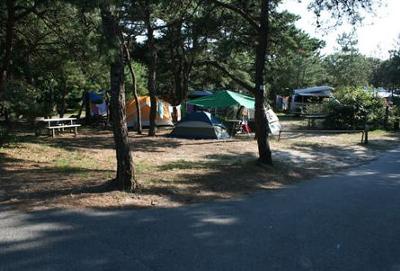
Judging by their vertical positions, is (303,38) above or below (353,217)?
above

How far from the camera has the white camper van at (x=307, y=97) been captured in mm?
40594

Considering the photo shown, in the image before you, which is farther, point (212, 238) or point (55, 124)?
→ point (55, 124)

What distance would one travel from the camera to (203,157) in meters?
14.6

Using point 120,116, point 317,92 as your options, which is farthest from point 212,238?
point 317,92

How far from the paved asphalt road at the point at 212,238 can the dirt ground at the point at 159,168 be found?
78 centimetres

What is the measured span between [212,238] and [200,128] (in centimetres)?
1541

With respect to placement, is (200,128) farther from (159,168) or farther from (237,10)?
(159,168)

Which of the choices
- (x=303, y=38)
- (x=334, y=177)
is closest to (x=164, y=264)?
(x=334, y=177)

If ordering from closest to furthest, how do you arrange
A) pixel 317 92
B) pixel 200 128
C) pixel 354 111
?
pixel 200 128 < pixel 354 111 < pixel 317 92

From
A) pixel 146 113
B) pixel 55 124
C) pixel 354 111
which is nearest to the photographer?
pixel 55 124

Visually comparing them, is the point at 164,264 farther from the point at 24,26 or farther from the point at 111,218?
the point at 24,26

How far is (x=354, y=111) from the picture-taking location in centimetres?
2683

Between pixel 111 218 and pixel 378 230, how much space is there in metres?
3.39

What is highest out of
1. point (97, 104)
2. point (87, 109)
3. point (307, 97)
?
point (307, 97)
